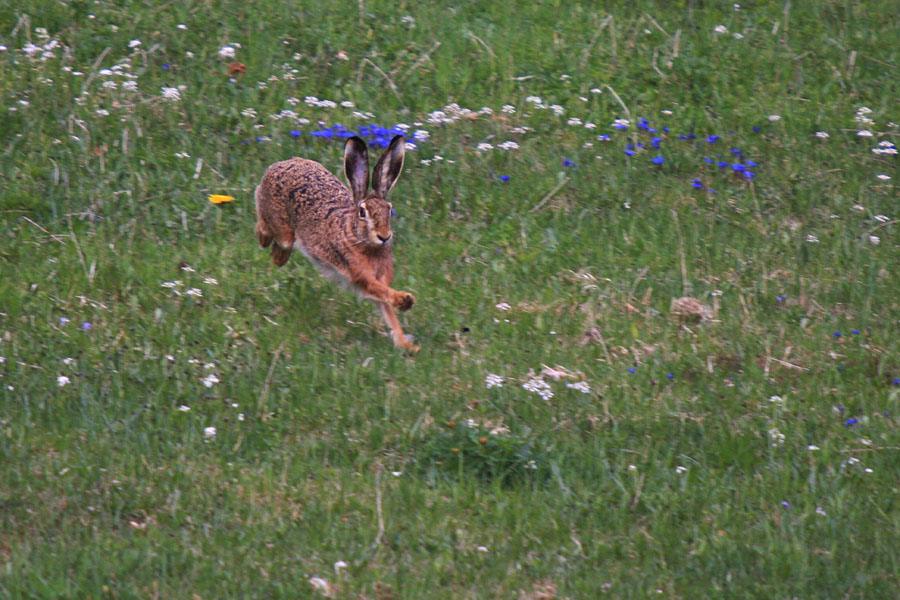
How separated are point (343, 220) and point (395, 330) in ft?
3.22

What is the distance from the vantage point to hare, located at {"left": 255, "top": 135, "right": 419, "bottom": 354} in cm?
689

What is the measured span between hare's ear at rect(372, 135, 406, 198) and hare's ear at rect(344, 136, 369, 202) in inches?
3.2

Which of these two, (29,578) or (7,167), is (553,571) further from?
(7,167)

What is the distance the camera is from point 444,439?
568 centimetres

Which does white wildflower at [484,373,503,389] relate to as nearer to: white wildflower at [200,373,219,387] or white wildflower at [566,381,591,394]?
white wildflower at [566,381,591,394]

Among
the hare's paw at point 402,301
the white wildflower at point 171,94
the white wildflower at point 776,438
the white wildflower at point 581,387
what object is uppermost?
the white wildflower at point 171,94

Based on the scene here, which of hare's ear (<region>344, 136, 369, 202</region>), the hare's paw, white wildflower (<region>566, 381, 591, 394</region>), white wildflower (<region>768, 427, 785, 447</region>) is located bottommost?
white wildflower (<region>768, 427, 785, 447</region>)

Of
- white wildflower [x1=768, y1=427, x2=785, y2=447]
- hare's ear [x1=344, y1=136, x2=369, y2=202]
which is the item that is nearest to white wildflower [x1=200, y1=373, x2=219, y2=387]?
hare's ear [x1=344, y1=136, x2=369, y2=202]

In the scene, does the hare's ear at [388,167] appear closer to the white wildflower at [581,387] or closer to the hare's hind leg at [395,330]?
the hare's hind leg at [395,330]

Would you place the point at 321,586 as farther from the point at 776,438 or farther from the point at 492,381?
the point at 776,438

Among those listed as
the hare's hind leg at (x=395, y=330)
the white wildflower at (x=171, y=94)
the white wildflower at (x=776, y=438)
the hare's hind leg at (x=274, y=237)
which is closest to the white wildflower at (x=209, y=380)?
the hare's hind leg at (x=395, y=330)

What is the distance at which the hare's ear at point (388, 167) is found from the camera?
699 centimetres

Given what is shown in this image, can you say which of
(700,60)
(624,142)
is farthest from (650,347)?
(700,60)

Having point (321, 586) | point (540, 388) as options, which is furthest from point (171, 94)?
point (321, 586)
